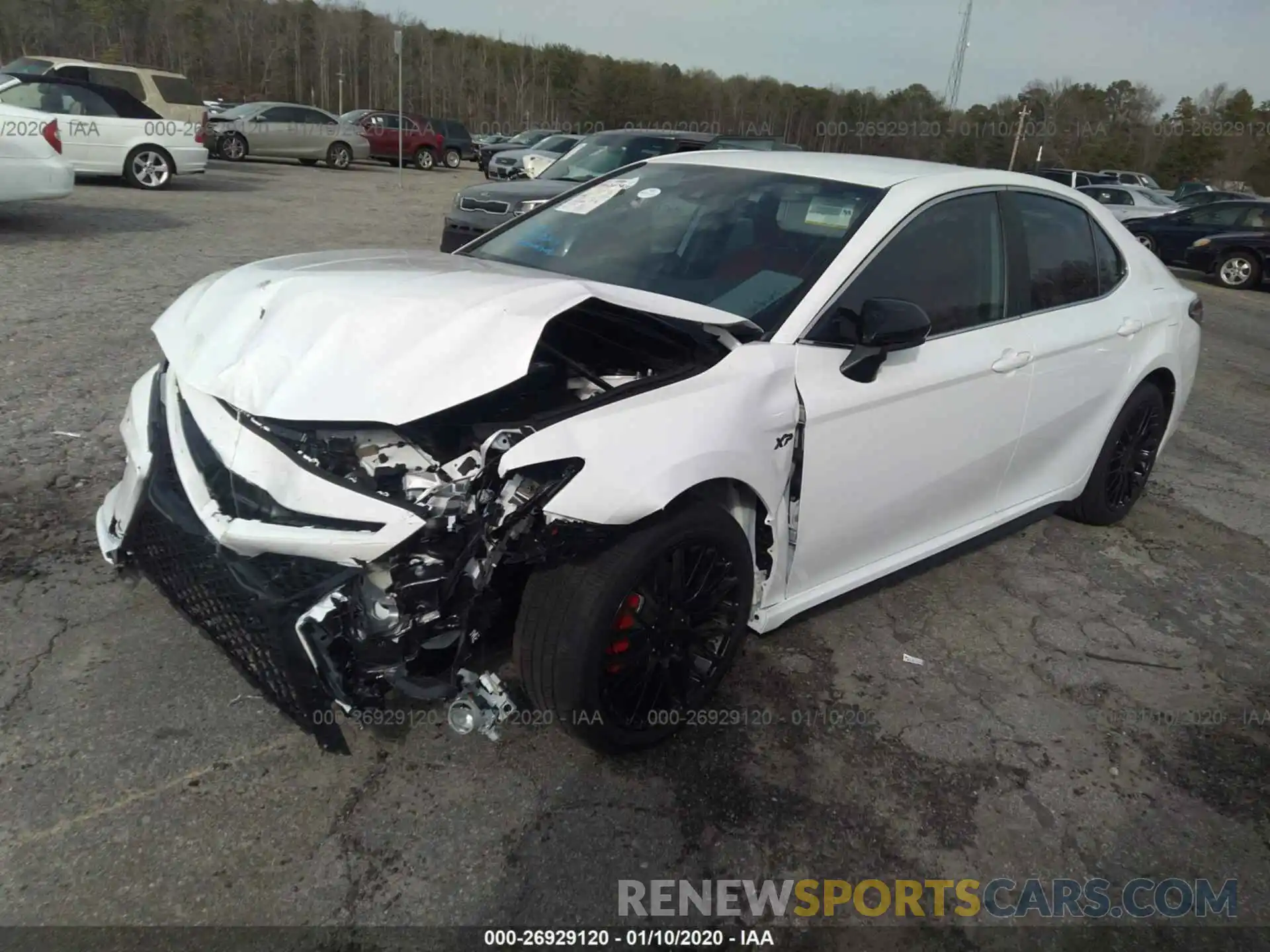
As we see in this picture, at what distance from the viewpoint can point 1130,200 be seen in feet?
71.4

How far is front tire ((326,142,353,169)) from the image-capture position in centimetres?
2398

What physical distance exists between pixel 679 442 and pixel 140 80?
1724 cm

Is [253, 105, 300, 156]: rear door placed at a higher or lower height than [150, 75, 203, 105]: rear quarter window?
lower

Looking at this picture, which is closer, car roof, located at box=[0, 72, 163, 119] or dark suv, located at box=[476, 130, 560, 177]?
car roof, located at box=[0, 72, 163, 119]

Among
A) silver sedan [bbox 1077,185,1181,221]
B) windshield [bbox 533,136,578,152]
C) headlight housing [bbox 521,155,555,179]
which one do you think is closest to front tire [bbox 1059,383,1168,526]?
headlight housing [bbox 521,155,555,179]

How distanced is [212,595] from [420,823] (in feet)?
2.65

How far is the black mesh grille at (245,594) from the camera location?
7.19ft

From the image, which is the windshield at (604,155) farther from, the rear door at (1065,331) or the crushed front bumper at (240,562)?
the crushed front bumper at (240,562)

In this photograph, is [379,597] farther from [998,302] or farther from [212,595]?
[998,302]

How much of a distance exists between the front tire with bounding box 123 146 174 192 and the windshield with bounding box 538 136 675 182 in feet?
25.4

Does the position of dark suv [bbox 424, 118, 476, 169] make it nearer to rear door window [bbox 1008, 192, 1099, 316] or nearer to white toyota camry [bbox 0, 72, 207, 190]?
white toyota camry [bbox 0, 72, 207, 190]

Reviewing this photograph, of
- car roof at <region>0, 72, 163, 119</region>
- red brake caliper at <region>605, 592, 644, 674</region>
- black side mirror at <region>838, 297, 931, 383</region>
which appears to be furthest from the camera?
car roof at <region>0, 72, 163, 119</region>

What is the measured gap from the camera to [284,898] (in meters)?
2.13

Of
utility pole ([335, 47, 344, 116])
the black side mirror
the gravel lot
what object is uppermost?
utility pole ([335, 47, 344, 116])
